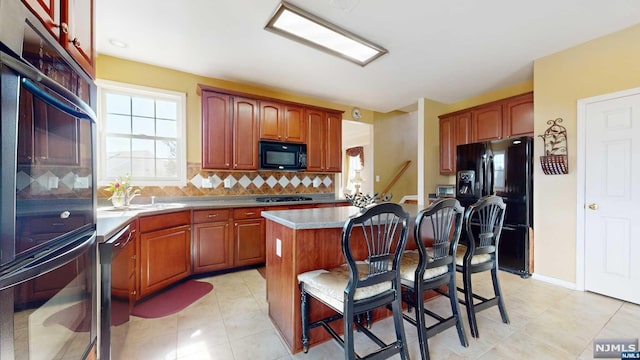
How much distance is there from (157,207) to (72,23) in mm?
2005

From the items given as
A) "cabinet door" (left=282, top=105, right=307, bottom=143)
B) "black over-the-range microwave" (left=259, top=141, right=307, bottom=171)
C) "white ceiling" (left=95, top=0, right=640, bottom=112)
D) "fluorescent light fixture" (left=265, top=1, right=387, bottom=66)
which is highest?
"white ceiling" (left=95, top=0, right=640, bottom=112)

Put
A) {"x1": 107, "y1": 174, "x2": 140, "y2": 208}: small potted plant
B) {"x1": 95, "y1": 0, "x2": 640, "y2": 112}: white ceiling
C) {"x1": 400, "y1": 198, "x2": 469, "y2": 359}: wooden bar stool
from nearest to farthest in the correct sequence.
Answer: {"x1": 400, "y1": 198, "x2": 469, "y2": 359}: wooden bar stool < {"x1": 95, "y1": 0, "x2": 640, "y2": 112}: white ceiling < {"x1": 107, "y1": 174, "x2": 140, "y2": 208}: small potted plant

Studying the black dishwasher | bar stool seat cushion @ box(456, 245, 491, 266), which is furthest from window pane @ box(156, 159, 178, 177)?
bar stool seat cushion @ box(456, 245, 491, 266)

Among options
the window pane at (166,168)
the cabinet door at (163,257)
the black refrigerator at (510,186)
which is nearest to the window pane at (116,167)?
the window pane at (166,168)

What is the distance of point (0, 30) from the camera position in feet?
2.06

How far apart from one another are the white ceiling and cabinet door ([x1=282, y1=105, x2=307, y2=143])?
393 mm

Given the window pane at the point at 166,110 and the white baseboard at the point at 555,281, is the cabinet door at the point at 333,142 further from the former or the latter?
the white baseboard at the point at 555,281

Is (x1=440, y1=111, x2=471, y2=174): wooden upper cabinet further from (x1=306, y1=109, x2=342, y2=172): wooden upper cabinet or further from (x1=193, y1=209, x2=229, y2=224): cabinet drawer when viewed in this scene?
(x1=193, y1=209, x2=229, y2=224): cabinet drawer

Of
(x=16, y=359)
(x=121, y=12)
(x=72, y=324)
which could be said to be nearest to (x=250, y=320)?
(x=72, y=324)

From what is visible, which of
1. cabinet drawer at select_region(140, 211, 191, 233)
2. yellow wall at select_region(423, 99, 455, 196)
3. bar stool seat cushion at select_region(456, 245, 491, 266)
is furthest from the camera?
yellow wall at select_region(423, 99, 455, 196)

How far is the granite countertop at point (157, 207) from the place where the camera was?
166cm

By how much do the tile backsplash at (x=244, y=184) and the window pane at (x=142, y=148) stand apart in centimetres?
43

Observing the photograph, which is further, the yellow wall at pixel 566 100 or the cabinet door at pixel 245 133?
the cabinet door at pixel 245 133

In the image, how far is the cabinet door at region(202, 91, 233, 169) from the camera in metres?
3.34
